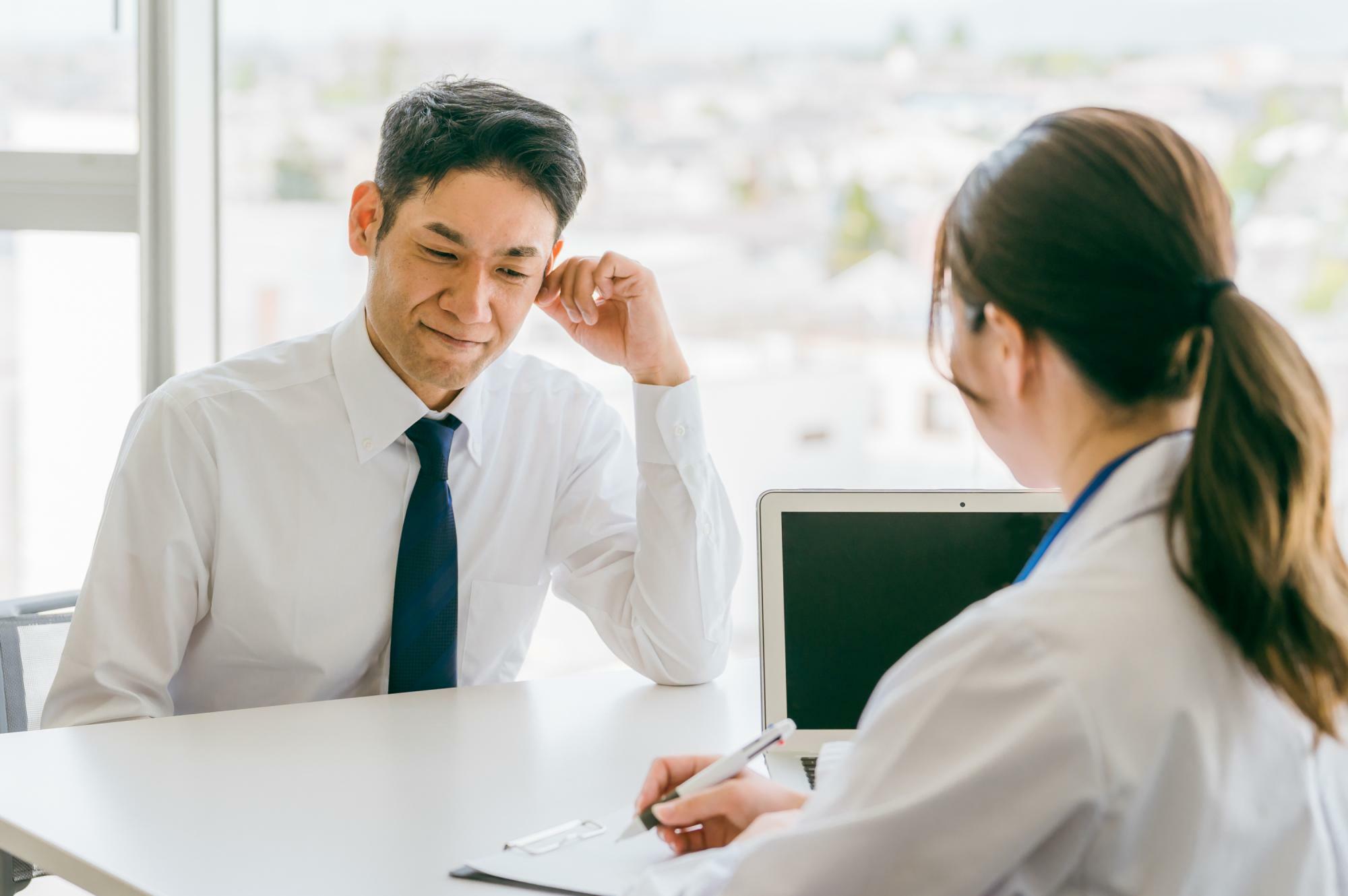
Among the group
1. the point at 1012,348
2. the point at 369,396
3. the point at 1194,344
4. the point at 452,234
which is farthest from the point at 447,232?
the point at 1194,344

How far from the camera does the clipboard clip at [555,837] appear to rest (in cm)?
104

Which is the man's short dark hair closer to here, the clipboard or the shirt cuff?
the shirt cuff

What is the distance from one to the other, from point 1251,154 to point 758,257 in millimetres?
1039

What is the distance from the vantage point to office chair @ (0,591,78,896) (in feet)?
5.12

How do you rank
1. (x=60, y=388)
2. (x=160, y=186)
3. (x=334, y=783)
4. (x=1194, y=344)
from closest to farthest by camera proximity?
(x=1194, y=344)
(x=334, y=783)
(x=160, y=186)
(x=60, y=388)

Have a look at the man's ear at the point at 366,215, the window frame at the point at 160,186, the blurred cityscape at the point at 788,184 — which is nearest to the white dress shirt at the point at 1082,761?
the man's ear at the point at 366,215

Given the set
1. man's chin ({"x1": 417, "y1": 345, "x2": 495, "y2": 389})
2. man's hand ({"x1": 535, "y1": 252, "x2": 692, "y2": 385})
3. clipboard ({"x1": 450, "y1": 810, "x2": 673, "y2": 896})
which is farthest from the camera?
man's hand ({"x1": 535, "y1": 252, "x2": 692, "y2": 385})

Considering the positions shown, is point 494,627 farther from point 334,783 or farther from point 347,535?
point 334,783

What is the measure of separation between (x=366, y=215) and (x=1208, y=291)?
1213 mm

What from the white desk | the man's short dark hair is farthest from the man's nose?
the white desk

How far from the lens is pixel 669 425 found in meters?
1.68

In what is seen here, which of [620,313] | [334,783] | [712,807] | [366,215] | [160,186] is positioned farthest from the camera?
[160,186]

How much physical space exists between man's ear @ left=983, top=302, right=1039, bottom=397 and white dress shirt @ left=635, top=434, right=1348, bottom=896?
4.5 inches

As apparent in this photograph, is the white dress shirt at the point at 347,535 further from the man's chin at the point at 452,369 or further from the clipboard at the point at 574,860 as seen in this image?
the clipboard at the point at 574,860
